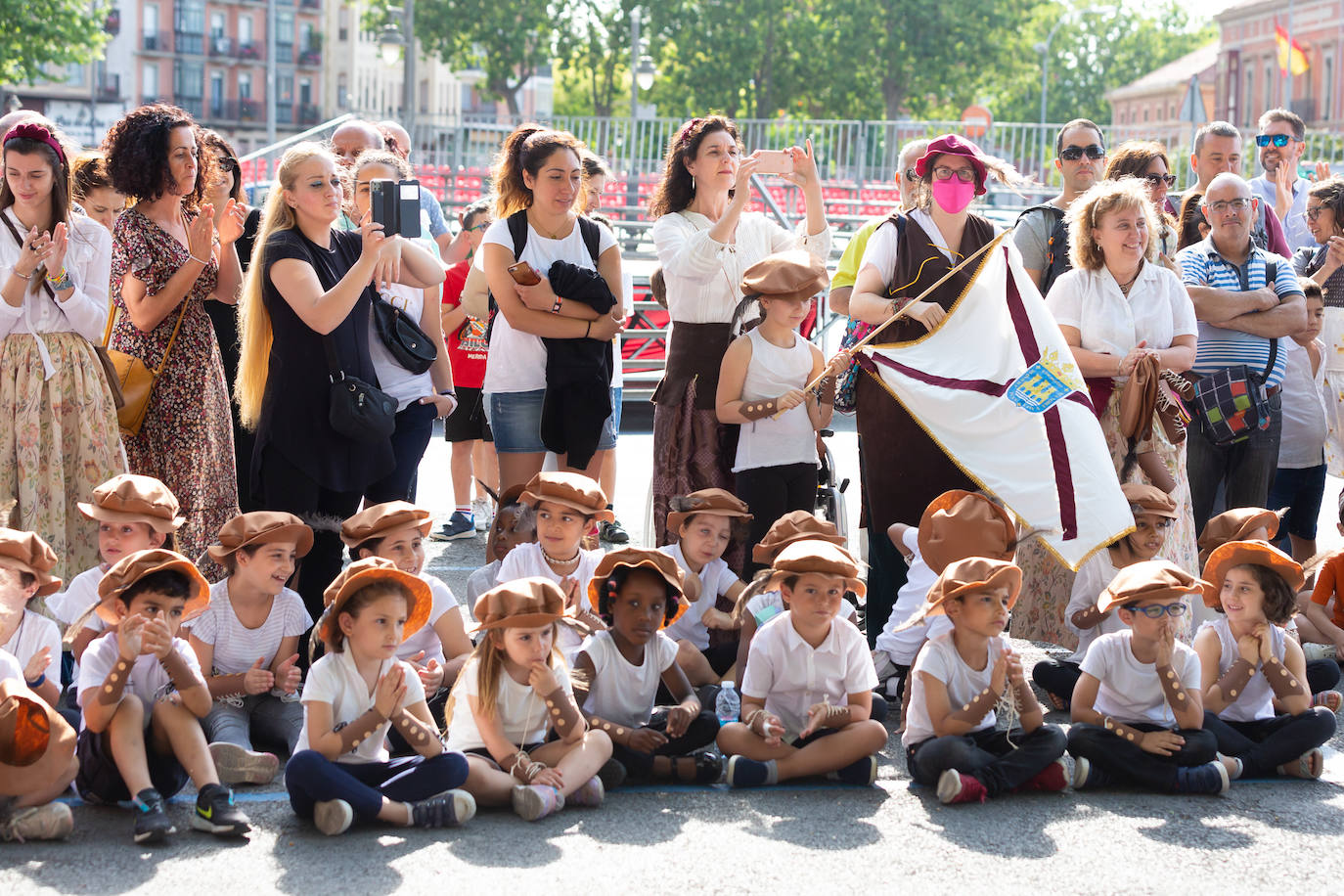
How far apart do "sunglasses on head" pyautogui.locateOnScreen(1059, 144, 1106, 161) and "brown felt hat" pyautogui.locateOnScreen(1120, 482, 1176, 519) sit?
1829mm

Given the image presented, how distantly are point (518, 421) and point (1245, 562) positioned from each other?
2.79 metres

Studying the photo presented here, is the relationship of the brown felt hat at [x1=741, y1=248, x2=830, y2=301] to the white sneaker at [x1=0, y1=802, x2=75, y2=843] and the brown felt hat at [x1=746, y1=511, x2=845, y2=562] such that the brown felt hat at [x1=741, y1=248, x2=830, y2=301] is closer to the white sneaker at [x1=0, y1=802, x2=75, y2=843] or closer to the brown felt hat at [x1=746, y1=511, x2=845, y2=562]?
the brown felt hat at [x1=746, y1=511, x2=845, y2=562]

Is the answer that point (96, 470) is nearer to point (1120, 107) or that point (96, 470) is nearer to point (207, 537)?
point (207, 537)

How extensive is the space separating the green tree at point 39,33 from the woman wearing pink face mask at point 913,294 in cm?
3266

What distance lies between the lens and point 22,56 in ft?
115

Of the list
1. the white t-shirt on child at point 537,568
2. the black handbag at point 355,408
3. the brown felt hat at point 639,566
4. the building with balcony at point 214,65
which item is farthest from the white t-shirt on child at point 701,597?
the building with balcony at point 214,65

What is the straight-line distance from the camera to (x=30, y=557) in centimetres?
469

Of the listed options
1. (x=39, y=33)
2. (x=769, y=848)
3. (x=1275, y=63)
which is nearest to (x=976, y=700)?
(x=769, y=848)

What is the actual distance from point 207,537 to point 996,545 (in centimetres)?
289

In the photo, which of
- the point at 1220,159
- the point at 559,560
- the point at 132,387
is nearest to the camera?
the point at 559,560

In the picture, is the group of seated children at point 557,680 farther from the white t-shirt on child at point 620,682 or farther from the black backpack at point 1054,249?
the black backpack at point 1054,249

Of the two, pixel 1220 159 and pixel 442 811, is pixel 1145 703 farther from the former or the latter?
pixel 1220 159

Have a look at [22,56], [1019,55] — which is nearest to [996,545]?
[22,56]

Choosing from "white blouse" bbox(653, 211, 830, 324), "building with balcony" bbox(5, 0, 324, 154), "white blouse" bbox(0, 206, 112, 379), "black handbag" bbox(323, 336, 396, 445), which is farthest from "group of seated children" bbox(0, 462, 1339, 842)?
"building with balcony" bbox(5, 0, 324, 154)
